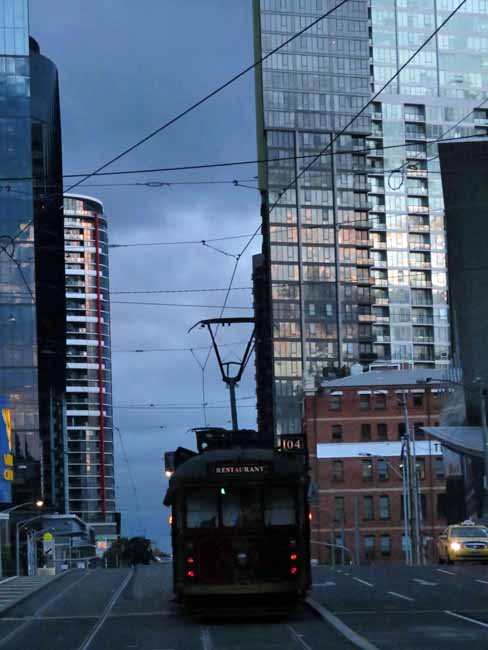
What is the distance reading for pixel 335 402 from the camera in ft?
345

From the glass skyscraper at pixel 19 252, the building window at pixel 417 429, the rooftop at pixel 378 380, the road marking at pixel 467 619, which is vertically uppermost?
the glass skyscraper at pixel 19 252

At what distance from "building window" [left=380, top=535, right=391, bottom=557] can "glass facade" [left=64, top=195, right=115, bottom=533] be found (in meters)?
88.9

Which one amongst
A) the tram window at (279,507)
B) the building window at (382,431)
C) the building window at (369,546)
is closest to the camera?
the tram window at (279,507)

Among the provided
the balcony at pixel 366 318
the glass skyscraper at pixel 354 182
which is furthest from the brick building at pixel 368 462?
the balcony at pixel 366 318

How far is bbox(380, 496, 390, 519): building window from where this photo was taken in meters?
102

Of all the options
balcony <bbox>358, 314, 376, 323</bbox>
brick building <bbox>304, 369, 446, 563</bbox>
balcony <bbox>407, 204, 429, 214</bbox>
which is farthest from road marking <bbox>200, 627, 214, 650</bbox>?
balcony <bbox>407, 204, 429, 214</bbox>

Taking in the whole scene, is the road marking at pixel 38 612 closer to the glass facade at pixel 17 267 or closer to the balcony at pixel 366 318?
the glass facade at pixel 17 267

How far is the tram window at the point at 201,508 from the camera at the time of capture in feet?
69.6

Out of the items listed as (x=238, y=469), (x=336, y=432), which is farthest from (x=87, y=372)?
(x=238, y=469)

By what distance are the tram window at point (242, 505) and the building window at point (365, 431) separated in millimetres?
83353

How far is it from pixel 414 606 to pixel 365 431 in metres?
81.7

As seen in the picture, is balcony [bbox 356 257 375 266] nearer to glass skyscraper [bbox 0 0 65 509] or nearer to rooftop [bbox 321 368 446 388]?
rooftop [bbox 321 368 446 388]

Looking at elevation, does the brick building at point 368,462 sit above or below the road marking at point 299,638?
above

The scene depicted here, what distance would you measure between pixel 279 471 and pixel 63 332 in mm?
111915
